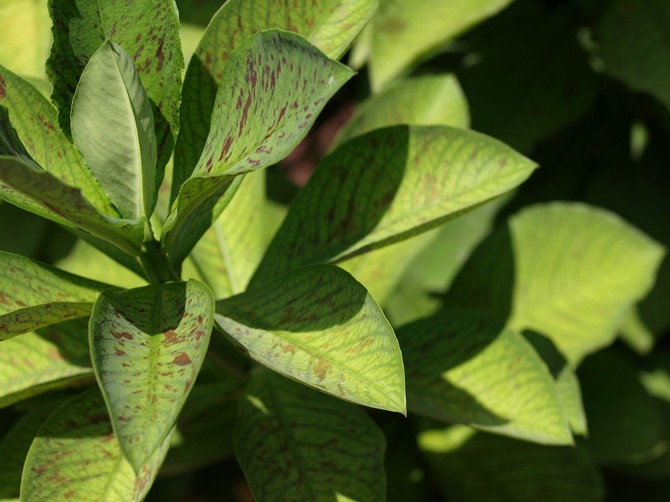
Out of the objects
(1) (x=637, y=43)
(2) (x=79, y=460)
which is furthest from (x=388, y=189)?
(1) (x=637, y=43)

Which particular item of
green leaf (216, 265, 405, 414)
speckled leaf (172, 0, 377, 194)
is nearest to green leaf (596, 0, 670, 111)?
speckled leaf (172, 0, 377, 194)

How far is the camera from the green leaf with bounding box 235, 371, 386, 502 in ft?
3.26

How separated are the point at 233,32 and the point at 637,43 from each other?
87 cm

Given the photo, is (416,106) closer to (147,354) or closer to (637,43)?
(637,43)

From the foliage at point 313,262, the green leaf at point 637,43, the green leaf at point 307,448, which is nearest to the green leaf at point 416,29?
the foliage at point 313,262

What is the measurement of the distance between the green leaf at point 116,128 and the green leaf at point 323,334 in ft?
0.50

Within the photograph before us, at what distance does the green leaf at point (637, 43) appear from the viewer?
1483 millimetres

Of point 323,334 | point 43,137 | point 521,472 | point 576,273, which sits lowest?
point 521,472

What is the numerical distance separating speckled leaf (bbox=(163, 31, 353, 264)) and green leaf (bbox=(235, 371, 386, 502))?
0.32 m

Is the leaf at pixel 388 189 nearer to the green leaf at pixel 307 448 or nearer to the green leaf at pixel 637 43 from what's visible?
the green leaf at pixel 307 448

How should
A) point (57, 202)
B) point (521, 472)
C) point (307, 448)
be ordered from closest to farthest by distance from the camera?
point (57, 202) < point (307, 448) < point (521, 472)

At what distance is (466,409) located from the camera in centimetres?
106

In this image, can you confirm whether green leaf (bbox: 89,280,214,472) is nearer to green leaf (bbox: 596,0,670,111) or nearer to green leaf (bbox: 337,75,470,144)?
green leaf (bbox: 337,75,470,144)

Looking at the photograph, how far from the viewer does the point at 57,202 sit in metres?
0.70
